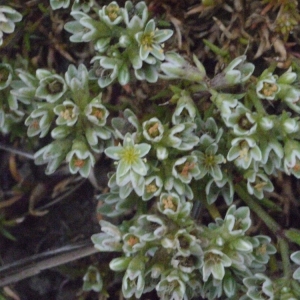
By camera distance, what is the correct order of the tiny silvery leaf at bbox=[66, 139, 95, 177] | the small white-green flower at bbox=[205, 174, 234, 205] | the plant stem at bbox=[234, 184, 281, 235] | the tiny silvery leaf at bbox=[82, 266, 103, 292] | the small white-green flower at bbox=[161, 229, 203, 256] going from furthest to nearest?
1. the tiny silvery leaf at bbox=[82, 266, 103, 292]
2. the plant stem at bbox=[234, 184, 281, 235]
3. the small white-green flower at bbox=[205, 174, 234, 205]
4. the tiny silvery leaf at bbox=[66, 139, 95, 177]
5. the small white-green flower at bbox=[161, 229, 203, 256]

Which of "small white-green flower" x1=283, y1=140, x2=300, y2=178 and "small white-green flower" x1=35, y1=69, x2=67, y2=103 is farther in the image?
"small white-green flower" x1=35, y1=69, x2=67, y2=103

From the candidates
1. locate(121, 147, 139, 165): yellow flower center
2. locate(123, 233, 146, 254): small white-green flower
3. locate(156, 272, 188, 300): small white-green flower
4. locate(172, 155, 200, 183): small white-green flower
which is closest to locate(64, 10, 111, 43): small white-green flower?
locate(121, 147, 139, 165): yellow flower center

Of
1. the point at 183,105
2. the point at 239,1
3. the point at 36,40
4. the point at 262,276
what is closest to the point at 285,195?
the point at 262,276

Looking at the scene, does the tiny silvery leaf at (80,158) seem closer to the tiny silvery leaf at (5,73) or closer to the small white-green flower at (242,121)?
the tiny silvery leaf at (5,73)

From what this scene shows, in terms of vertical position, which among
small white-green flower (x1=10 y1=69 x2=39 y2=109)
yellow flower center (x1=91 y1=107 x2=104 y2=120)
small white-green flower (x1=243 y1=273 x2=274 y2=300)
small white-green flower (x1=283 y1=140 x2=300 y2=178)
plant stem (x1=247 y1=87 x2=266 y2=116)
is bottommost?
small white-green flower (x1=243 y1=273 x2=274 y2=300)

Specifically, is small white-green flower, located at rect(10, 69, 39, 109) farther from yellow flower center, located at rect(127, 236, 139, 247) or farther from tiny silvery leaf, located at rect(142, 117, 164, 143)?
yellow flower center, located at rect(127, 236, 139, 247)

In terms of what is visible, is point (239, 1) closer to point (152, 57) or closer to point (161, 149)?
point (152, 57)

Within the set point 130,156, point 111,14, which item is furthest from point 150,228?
point 111,14

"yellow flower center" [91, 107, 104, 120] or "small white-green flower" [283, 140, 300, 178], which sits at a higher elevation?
"small white-green flower" [283, 140, 300, 178]
